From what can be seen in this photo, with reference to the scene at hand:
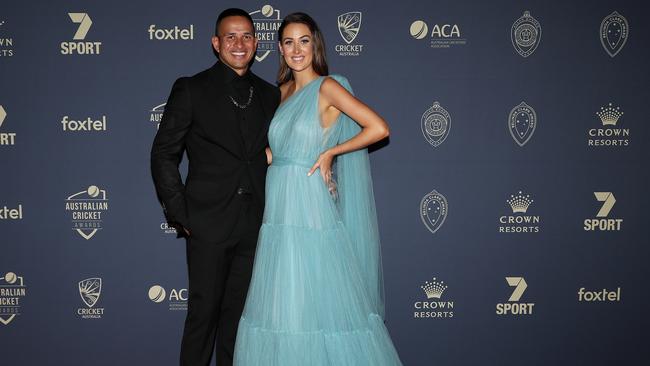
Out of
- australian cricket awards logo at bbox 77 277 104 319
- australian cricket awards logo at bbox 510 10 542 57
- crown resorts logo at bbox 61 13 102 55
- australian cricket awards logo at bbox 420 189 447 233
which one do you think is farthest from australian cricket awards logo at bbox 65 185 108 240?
australian cricket awards logo at bbox 510 10 542 57

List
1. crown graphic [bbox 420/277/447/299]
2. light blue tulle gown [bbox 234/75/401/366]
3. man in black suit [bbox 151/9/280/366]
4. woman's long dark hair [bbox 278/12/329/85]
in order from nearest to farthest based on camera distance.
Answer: light blue tulle gown [bbox 234/75/401/366], woman's long dark hair [bbox 278/12/329/85], man in black suit [bbox 151/9/280/366], crown graphic [bbox 420/277/447/299]

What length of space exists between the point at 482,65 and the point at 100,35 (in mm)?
2271

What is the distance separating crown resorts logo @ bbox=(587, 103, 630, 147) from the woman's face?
6.30 feet

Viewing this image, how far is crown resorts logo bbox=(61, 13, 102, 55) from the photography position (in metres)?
2.94

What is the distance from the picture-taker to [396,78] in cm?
304

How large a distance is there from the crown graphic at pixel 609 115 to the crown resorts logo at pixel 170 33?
99.6 inches

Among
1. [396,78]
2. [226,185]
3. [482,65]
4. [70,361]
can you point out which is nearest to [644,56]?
[482,65]

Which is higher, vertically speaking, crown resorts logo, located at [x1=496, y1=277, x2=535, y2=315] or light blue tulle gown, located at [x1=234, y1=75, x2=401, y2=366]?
light blue tulle gown, located at [x1=234, y1=75, x2=401, y2=366]

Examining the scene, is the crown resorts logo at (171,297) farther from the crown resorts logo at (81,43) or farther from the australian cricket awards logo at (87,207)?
the crown resorts logo at (81,43)

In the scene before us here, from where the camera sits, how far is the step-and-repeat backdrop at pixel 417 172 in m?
2.97

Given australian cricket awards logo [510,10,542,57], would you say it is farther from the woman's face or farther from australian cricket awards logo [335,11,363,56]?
the woman's face

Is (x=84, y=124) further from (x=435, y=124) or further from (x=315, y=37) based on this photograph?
(x=435, y=124)

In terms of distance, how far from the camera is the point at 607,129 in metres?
3.15

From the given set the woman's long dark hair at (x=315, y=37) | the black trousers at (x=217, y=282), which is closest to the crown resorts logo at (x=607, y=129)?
the woman's long dark hair at (x=315, y=37)
